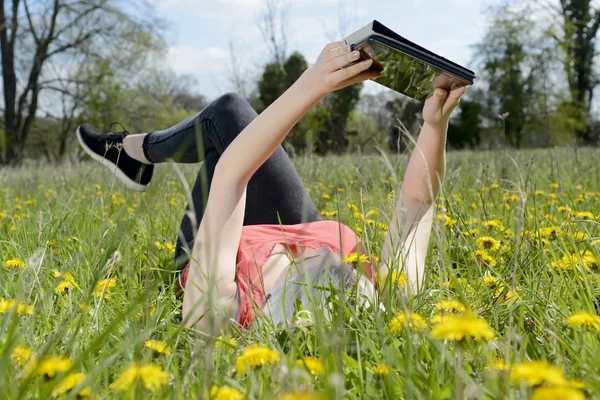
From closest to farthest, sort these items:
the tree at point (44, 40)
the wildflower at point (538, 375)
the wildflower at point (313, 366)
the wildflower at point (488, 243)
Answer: the wildflower at point (538, 375), the wildflower at point (313, 366), the wildflower at point (488, 243), the tree at point (44, 40)

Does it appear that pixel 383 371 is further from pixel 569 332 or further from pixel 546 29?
pixel 546 29

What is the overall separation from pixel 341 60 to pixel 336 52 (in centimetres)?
3

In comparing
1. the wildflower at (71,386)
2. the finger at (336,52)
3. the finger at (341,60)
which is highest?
the finger at (336,52)

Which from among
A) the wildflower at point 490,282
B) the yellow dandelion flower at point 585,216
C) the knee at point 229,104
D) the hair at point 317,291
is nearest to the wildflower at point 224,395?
the hair at point 317,291

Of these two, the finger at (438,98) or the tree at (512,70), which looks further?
the tree at (512,70)

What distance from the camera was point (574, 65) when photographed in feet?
76.9

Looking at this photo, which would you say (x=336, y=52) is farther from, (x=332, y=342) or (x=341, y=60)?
(x=332, y=342)

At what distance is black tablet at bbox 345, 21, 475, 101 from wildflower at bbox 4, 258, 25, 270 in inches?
42.9

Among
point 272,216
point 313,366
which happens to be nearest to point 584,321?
point 313,366

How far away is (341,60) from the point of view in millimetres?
1189

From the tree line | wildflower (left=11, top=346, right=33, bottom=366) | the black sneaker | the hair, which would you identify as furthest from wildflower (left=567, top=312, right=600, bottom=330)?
the tree line

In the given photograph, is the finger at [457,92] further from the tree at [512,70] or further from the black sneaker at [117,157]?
the tree at [512,70]

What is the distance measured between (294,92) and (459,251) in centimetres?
89

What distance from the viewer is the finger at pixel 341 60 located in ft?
3.81
